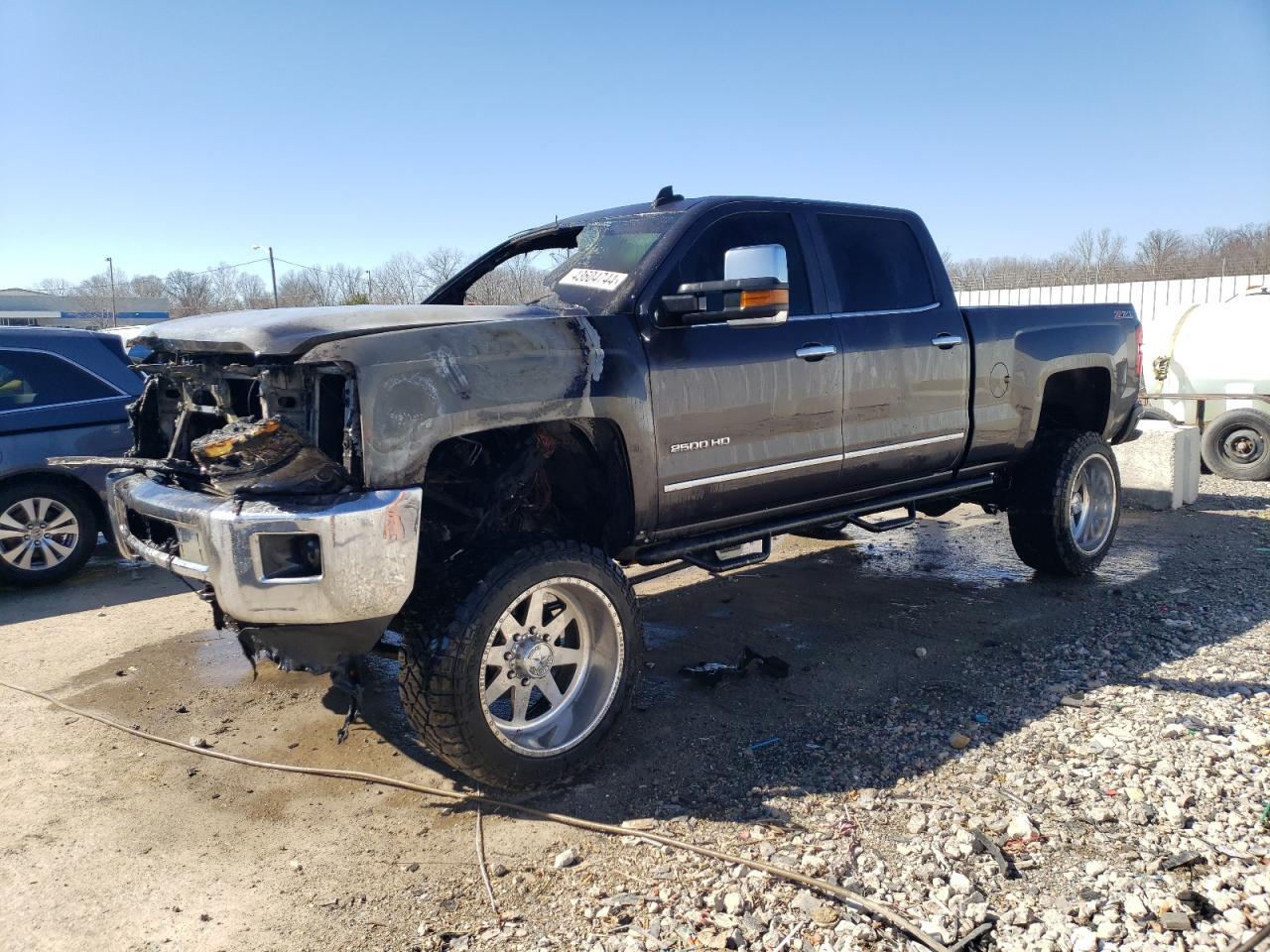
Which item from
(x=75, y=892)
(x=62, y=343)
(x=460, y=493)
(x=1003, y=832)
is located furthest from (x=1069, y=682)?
(x=62, y=343)

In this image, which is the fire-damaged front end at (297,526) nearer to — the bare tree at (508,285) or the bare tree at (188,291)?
the bare tree at (508,285)

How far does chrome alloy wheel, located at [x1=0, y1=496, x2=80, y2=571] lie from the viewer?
252 inches

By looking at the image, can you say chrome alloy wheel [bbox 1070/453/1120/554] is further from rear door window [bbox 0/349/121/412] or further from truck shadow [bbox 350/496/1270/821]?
rear door window [bbox 0/349/121/412]

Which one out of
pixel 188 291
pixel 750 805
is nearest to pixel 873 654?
pixel 750 805

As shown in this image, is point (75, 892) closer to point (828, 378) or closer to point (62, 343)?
point (828, 378)

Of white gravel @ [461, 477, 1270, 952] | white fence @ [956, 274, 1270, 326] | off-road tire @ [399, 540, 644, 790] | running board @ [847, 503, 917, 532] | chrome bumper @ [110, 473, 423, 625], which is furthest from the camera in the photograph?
white fence @ [956, 274, 1270, 326]

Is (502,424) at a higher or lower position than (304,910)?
higher

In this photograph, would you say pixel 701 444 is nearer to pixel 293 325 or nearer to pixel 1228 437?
pixel 293 325

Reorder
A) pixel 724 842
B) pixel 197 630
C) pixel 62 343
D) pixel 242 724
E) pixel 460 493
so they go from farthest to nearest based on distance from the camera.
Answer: pixel 62 343, pixel 197 630, pixel 242 724, pixel 460 493, pixel 724 842

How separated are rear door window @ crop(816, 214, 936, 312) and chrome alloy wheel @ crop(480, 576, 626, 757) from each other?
2092 millimetres

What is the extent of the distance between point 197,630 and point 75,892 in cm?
275

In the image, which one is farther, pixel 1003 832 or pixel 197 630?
pixel 197 630

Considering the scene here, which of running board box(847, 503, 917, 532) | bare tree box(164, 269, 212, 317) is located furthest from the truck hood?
bare tree box(164, 269, 212, 317)

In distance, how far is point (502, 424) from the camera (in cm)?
333
